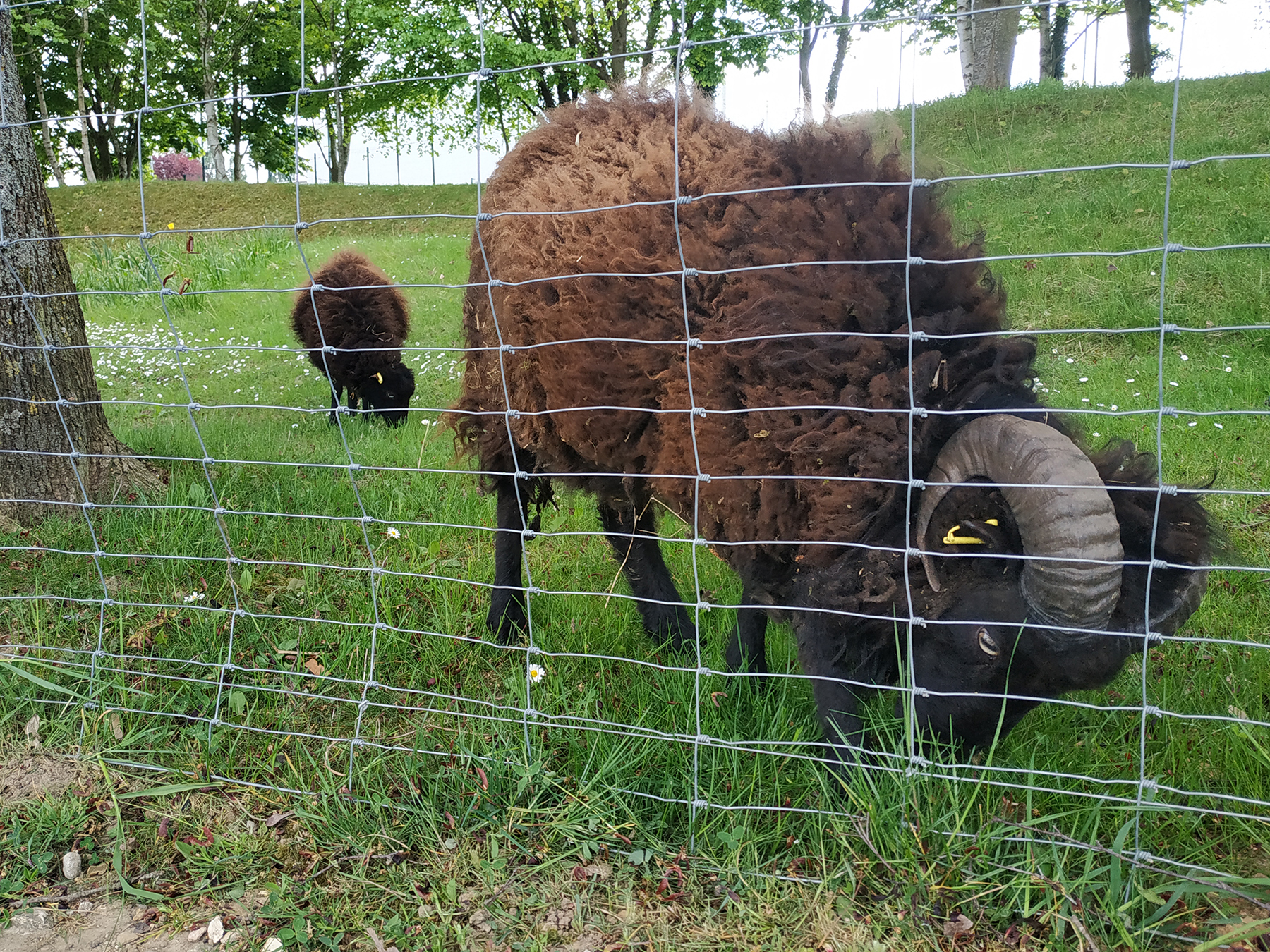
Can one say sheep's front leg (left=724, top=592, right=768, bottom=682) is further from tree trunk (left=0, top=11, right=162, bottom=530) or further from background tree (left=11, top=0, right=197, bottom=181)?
background tree (left=11, top=0, right=197, bottom=181)

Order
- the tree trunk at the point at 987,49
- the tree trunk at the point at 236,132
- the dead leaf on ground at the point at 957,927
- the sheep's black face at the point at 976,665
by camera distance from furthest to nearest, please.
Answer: the tree trunk at the point at 236,132 < the tree trunk at the point at 987,49 < the sheep's black face at the point at 976,665 < the dead leaf on ground at the point at 957,927

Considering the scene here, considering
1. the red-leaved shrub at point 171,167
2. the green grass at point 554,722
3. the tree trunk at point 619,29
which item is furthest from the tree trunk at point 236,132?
the green grass at point 554,722

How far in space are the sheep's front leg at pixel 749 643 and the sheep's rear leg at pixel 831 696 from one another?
0.72 m

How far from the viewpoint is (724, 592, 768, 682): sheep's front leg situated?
138 inches

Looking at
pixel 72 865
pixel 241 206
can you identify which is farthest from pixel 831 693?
pixel 241 206

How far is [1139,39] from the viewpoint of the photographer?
15.1 metres

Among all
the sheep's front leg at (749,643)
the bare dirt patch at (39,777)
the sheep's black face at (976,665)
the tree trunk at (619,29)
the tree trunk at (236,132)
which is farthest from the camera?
the tree trunk at (236,132)

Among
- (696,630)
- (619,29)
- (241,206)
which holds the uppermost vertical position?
(619,29)

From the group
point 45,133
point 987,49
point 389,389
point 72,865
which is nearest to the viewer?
point 72,865

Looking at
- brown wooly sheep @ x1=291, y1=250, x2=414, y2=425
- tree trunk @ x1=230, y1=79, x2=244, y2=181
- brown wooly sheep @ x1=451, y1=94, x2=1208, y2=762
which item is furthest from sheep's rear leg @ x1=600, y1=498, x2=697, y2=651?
tree trunk @ x1=230, y1=79, x2=244, y2=181

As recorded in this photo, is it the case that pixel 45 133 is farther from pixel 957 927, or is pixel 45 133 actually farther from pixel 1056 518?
pixel 957 927

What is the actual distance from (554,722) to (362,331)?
19.5ft

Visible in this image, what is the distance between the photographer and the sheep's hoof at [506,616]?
3.81 m

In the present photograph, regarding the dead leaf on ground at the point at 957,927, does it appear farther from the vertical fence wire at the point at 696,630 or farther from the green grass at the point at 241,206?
the green grass at the point at 241,206
